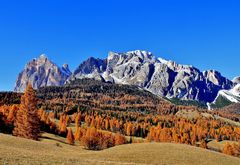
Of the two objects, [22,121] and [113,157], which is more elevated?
[22,121]

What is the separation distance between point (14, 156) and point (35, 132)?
62563mm

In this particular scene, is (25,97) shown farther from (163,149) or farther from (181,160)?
(181,160)

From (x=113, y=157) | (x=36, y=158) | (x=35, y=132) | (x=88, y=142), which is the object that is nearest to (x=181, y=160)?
(x=113, y=157)

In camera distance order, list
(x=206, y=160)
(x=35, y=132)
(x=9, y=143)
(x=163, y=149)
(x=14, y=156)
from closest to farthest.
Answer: (x=14, y=156), (x=9, y=143), (x=206, y=160), (x=163, y=149), (x=35, y=132)

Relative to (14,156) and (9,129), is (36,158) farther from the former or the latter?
(9,129)

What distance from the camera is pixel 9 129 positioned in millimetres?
168125

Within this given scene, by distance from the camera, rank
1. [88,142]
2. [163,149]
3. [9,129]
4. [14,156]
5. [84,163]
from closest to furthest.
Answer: [14,156]
[84,163]
[163,149]
[9,129]
[88,142]

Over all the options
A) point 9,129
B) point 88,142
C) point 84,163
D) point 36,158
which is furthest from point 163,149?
point 88,142

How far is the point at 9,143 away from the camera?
7450 centimetres

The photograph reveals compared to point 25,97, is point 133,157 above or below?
below

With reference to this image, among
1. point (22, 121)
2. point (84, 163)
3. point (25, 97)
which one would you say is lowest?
point (84, 163)

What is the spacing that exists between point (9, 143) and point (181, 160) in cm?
3427

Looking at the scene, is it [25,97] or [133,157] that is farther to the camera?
[25,97]

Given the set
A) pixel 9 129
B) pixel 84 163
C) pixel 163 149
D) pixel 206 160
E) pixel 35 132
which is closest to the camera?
pixel 84 163
